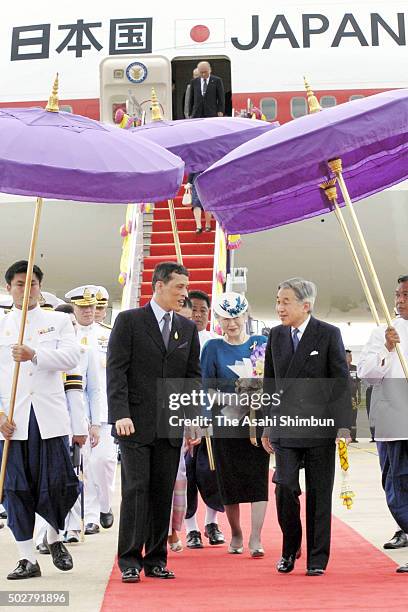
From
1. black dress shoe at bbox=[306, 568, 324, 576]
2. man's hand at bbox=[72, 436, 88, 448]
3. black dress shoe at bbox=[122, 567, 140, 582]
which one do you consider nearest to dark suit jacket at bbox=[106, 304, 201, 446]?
black dress shoe at bbox=[122, 567, 140, 582]

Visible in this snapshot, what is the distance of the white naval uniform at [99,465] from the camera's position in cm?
705

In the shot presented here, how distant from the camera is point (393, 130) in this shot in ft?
15.8

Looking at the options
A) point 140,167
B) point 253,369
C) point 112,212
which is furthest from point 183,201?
point 140,167

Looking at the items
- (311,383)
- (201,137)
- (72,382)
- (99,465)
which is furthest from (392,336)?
(99,465)

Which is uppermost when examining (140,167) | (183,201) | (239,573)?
(183,201)

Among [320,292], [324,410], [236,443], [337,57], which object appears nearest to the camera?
Answer: [324,410]

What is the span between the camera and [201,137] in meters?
6.89

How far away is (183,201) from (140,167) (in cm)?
783

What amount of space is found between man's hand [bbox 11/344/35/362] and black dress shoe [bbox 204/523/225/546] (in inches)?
74.7

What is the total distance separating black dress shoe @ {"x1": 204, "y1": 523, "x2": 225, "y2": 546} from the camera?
6355 mm

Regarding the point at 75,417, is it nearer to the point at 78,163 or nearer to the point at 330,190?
the point at 78,163

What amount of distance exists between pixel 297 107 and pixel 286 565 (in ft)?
35.8

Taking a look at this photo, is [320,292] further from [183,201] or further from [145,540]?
[145,540]

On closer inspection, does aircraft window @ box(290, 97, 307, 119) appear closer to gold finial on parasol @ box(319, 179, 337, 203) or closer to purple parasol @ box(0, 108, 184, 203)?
gold finial on parasol @ box(319, 179, 337, 203)
